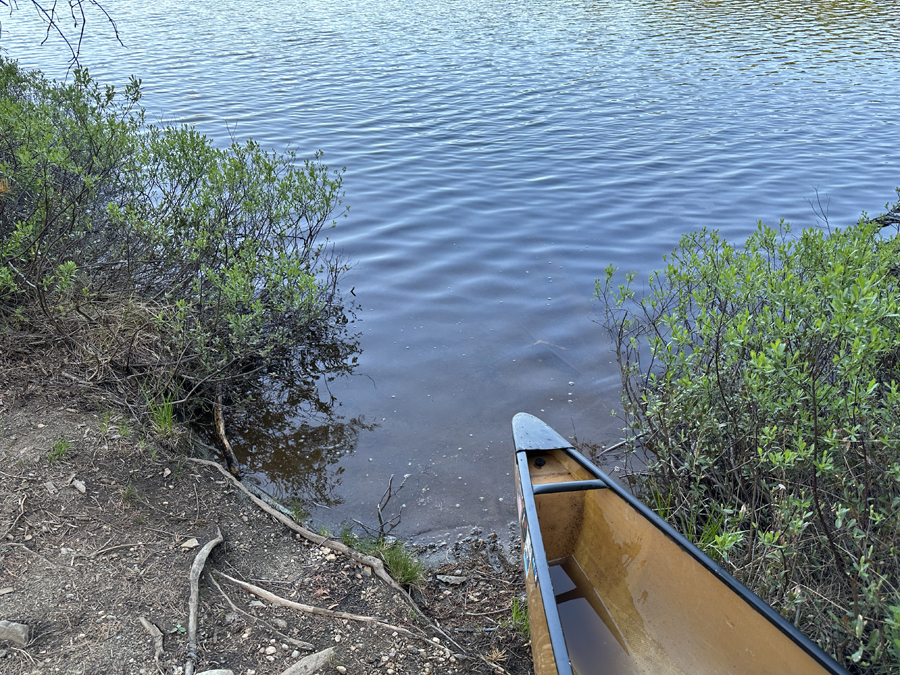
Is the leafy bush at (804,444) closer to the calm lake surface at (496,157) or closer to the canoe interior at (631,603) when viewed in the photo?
the canoe interior at (631,603)

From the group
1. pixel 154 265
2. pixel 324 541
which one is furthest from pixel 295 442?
pixel 154 265

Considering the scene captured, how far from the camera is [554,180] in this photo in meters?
10.5

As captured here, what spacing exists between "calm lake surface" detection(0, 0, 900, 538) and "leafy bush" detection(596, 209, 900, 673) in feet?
4.83

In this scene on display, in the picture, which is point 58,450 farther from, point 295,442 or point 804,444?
point 804,444

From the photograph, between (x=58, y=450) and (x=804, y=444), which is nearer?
(x=804, y=444)

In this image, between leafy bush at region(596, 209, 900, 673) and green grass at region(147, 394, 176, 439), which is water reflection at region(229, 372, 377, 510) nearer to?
green grass at region(147, 394, 176, 439)

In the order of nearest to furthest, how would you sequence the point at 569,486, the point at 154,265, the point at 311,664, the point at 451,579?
1. the point at 311,664
2. the point at 569,486
3. the point at 451,579
4. the point at 154,265

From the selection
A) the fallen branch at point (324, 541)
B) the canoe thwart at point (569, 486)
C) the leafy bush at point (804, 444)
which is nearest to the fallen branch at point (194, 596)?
the fallen branch at point (324, 541)

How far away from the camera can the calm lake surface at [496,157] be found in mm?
5488

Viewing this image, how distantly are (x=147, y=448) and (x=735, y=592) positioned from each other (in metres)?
3.59

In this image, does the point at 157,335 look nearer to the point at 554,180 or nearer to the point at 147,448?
the point at 147,448

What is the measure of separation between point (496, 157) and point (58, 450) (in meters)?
8.90

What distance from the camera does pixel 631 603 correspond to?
3551mm

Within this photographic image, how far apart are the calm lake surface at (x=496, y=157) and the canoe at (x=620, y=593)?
0.84m
